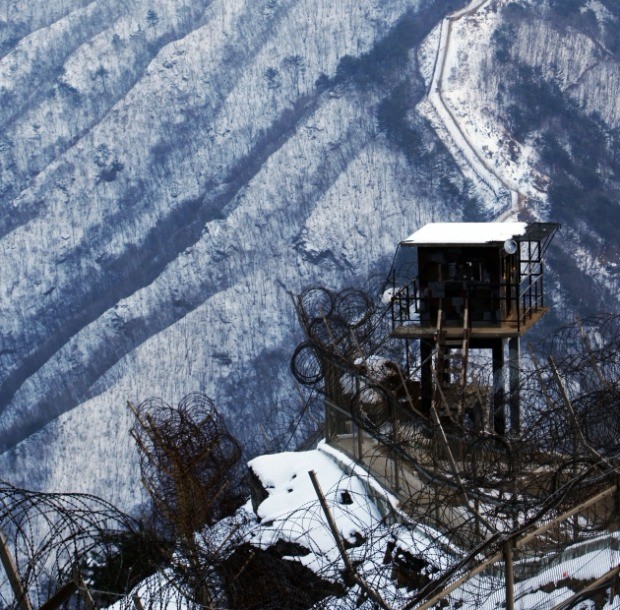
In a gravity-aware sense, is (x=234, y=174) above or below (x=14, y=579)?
above

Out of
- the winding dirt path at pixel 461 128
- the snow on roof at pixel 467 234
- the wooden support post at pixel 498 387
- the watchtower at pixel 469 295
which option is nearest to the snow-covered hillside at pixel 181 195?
the winding dirt path at pixel 461 128

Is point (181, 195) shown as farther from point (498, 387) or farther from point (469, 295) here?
point (498, 387)

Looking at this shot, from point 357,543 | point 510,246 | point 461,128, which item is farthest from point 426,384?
point 461,128

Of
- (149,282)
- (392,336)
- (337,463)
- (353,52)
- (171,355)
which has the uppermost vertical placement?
(353,52)

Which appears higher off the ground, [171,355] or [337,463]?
[171,355]

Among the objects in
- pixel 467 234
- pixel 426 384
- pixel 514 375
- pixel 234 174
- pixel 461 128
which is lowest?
pixel 514 375

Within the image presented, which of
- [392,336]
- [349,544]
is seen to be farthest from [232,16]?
[349,544]

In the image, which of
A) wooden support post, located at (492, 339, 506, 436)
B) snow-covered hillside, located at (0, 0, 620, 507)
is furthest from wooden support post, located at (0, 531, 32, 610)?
snow-covered hillside, located at (0, 0, 620, 507)

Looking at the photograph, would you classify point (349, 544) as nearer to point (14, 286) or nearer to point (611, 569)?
point (611, 569)
